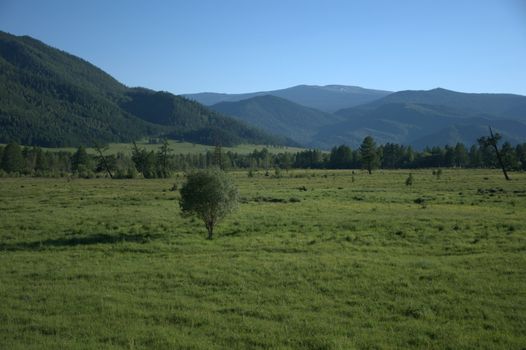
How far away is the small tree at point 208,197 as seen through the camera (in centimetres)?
3183

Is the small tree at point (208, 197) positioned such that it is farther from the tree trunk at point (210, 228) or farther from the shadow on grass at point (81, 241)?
the shadow on grass at point (81, 241)

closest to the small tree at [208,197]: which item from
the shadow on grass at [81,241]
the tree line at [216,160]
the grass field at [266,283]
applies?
the grass field at [266,283]

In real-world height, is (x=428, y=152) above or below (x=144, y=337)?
above

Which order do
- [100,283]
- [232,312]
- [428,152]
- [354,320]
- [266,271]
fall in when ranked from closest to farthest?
[354,320]
[232,312]
[100,283]
[266,271]
[428,152]

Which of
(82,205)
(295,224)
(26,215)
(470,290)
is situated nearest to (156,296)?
(470,290)

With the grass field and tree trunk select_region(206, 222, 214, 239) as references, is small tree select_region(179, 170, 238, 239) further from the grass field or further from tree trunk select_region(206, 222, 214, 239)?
the grass field

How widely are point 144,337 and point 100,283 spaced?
6.84m

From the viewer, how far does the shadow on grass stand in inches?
1075

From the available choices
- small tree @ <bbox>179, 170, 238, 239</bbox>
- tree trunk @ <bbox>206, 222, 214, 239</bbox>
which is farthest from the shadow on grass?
tree trunk @ <bbox>206, 222, 214, 239</bbox>

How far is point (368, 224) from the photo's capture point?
3447cm

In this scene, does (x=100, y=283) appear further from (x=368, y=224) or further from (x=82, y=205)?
(x=82, y=205)

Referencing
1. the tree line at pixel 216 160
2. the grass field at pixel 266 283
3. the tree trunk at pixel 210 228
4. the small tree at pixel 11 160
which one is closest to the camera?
the grass field at pixel 266 283

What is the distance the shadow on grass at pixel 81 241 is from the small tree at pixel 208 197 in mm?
3514

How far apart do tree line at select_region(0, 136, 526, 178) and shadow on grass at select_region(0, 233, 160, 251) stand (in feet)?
206
